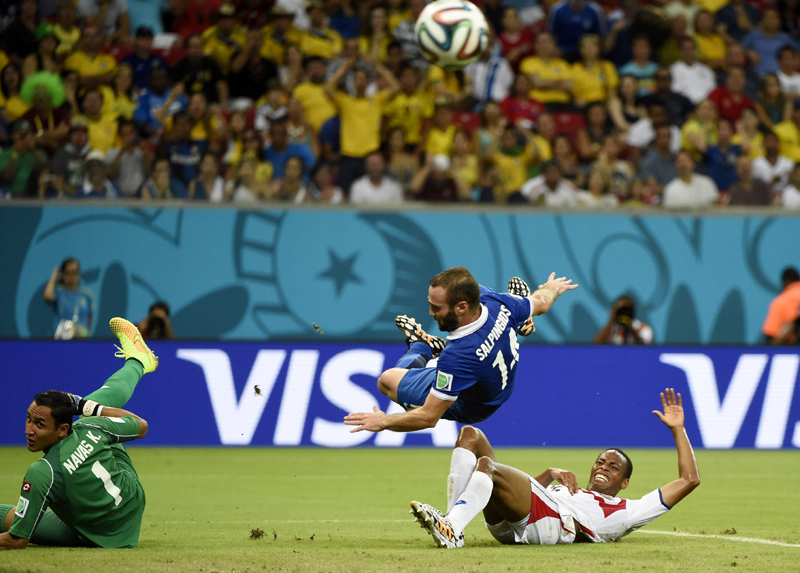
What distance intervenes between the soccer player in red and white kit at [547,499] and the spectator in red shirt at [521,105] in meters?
11.5

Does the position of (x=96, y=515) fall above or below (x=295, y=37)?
below

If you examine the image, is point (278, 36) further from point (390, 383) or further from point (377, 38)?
point (390, 383)

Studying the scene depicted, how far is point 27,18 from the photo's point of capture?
1844 centimetres

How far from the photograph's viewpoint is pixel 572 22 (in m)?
19.6

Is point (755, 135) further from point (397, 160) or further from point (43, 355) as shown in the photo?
point (43, 355)

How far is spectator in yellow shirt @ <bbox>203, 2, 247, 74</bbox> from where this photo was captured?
60.6ft

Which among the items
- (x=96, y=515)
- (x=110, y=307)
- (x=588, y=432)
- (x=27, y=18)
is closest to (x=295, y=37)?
(x=27, y=18)

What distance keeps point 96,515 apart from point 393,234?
35.7ft

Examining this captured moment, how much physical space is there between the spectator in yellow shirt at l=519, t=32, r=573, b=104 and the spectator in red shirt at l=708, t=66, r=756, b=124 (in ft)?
8.58

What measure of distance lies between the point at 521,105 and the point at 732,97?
3813mm

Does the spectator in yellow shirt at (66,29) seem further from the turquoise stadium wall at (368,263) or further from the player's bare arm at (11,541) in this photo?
the player's bare arm at (11,541)

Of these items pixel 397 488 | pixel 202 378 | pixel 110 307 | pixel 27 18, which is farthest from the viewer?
pixel 27 18

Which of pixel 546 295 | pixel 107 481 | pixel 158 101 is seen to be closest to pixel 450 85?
pixel 158 101

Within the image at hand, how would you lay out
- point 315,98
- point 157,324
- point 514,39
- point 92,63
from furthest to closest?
1. point 514,39
2. point 92,63
3. point 315,98
4. point 157,324
